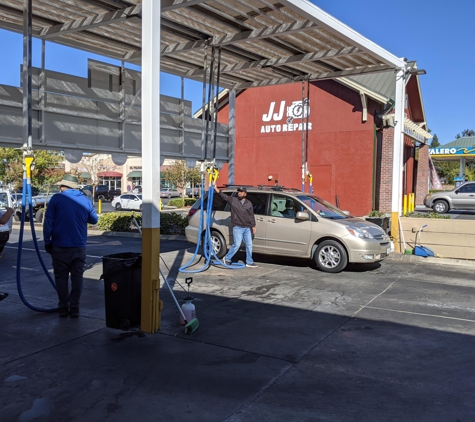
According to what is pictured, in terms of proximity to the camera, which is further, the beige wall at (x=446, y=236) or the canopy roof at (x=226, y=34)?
the beige wall at (x=446, y=236)

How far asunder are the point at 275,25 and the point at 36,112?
509 cm

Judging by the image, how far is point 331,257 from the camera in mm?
10727

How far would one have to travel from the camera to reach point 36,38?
1030cm

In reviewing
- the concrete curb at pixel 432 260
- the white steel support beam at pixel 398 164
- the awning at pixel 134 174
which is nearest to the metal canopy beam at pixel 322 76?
the white steel support beam at pixel 398 164

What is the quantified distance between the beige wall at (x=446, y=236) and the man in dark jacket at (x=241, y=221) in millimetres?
4540

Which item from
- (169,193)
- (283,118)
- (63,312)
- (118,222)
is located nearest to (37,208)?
(118,222)

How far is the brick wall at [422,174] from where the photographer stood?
92.0 ft

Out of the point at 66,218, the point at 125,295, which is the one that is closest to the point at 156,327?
the point at 125,295

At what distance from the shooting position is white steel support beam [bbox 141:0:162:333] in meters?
6.17

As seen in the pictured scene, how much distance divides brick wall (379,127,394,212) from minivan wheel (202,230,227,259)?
10.3m

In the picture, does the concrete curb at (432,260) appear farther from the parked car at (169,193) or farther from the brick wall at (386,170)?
the parked car at (169,193)

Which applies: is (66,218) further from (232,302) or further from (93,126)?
(93,126)

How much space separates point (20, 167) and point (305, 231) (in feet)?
85.4

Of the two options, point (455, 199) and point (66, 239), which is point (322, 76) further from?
point (455, 199)
